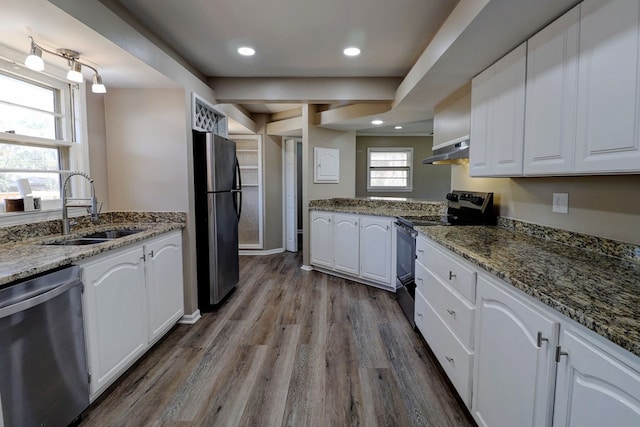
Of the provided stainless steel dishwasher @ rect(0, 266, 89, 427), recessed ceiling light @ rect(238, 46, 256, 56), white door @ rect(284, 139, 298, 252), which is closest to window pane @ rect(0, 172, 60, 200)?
stainless steel dishwasher @ rect(0, 266, 89, 427)

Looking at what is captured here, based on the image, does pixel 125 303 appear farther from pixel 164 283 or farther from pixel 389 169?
pixel 389 169

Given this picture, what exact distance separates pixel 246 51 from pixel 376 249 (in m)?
2.44

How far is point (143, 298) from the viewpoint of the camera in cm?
221

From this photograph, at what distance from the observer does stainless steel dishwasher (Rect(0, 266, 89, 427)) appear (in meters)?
1.28

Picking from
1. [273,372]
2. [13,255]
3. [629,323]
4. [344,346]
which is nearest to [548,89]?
[629,323]

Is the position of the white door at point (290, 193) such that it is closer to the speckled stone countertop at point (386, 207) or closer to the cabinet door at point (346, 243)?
the speckled stone countertop at point (386, 207)

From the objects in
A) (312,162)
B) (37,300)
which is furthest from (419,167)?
(37,300)

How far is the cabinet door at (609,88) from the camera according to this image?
3.70 ft

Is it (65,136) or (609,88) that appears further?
(65,136)

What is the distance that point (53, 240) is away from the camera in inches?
79.2

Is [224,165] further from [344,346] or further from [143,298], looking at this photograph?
[344,346]

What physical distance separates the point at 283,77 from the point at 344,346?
9.10 ft

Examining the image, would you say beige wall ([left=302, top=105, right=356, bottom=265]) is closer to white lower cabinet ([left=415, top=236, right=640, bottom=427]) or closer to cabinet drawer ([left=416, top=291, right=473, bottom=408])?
cabinet drawer ([left=416, top=291, right=473, bottom=408])

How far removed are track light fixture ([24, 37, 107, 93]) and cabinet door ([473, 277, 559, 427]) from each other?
8.51ft
